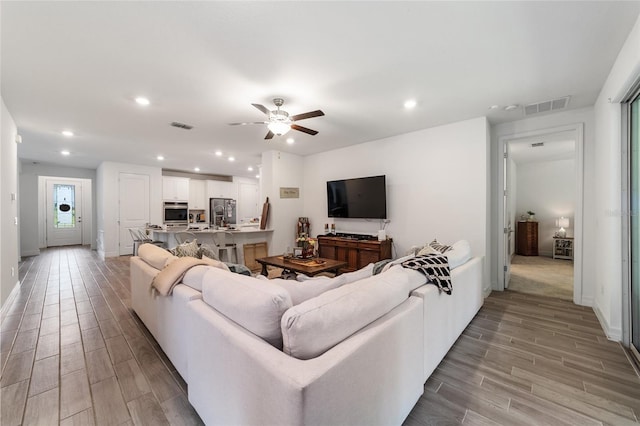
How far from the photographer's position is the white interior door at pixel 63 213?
843 cm

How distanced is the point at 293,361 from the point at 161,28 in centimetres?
234

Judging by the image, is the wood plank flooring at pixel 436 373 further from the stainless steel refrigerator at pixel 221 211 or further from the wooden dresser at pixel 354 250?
the stainless steel refrigerator at pixel 221 211

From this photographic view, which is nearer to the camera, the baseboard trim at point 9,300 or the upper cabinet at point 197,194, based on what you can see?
the baseboard trim at point 9,300

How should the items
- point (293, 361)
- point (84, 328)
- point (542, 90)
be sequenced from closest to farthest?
point (293, 361)
point (84, 328)
point (542, 90)

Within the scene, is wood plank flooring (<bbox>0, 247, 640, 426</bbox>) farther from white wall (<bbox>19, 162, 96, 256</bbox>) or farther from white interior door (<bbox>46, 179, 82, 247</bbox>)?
white interior door (<bbox>46, 179, 82, 247</bbox>)

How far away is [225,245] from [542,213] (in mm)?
7993

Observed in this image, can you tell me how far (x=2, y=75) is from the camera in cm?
247

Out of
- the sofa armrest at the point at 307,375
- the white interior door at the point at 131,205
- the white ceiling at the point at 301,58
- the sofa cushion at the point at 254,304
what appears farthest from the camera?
the white interior door at the point at 131,205

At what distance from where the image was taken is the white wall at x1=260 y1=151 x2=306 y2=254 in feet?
18.4

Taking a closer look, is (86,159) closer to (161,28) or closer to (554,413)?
(161,28)

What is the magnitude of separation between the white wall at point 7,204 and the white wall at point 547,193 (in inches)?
399

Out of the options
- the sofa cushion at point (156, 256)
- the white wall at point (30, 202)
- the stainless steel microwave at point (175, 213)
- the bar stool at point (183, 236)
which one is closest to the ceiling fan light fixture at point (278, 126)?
the sofa cushion at point (156, 256)

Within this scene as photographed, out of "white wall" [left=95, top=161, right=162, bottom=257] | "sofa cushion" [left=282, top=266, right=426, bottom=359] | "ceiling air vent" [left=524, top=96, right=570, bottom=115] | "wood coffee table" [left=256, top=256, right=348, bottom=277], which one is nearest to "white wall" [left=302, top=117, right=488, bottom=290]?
"ceiling air vent" [left=524, top=96, right=570, bottom=115]

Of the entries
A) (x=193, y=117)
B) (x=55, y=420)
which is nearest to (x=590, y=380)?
(x=55, y=420)
